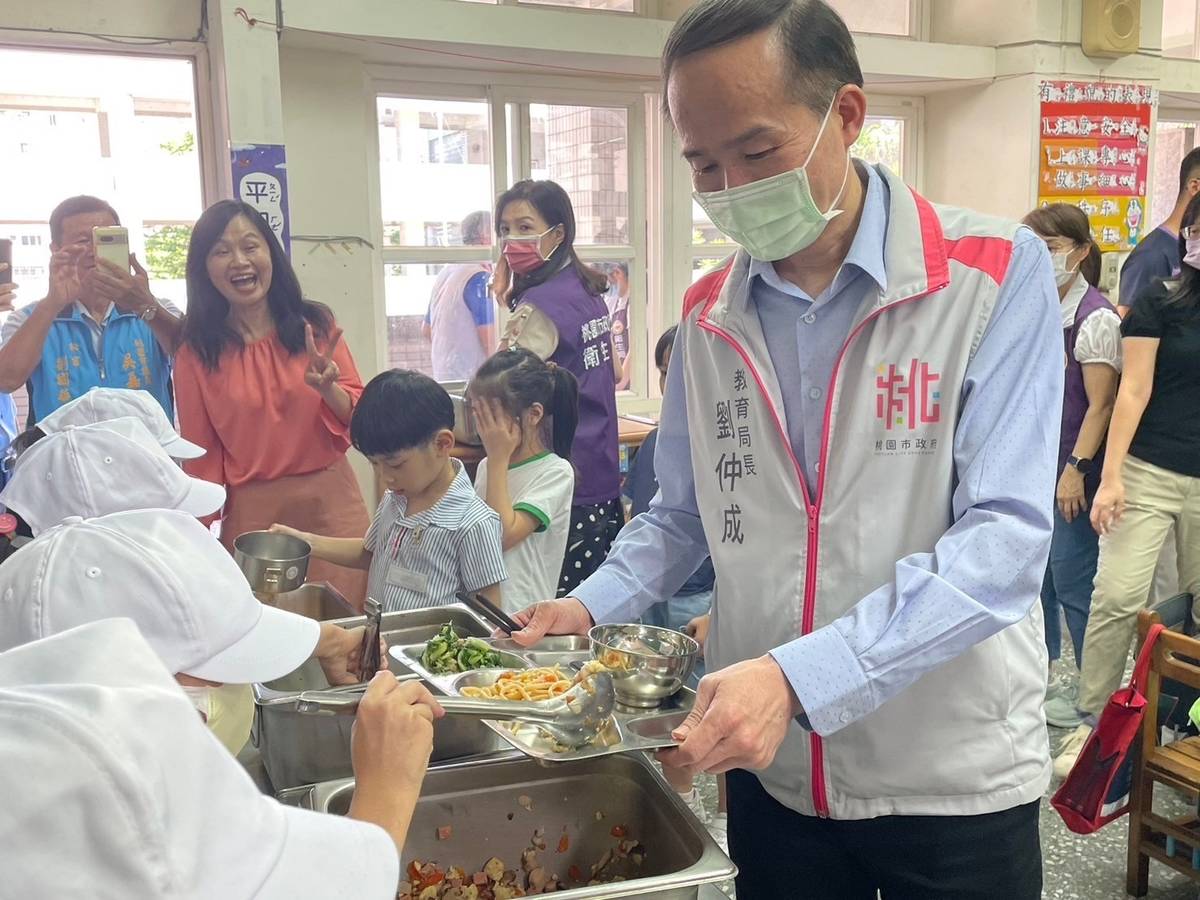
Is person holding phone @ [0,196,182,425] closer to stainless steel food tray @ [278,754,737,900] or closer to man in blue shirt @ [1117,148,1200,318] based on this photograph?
stainless steel food tray @ [278,754,737,900]

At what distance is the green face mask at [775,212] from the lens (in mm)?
1040

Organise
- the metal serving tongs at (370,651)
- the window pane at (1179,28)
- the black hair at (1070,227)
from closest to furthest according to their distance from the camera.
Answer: the metal serving tongs at (370,651), the black hair at (1070,227), the window pane at (1179,28)

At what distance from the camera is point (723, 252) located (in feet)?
14.4

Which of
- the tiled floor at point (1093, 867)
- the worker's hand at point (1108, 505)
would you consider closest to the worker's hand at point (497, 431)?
the tiled floor at point (1093, 867)

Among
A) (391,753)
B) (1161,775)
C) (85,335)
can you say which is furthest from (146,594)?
(1161,775)

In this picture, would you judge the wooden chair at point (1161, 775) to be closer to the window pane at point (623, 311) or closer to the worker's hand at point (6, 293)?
the window pane at point (623, 311)

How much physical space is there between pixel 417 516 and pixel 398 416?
0.21m

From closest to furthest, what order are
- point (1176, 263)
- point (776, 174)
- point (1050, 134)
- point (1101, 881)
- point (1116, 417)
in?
point (776, 174) < point (1101, 881) < point (1116, 417) < point (1176, 263) < point (1050, 134)

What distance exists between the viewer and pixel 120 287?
8.14 feet

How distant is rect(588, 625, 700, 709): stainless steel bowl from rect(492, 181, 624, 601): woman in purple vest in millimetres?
1578

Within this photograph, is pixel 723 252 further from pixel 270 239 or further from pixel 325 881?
pixel 325 881

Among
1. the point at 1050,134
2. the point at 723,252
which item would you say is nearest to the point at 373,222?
the point at 723,252

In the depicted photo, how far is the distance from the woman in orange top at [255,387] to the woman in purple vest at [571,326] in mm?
599

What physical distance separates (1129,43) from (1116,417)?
8.13ft
